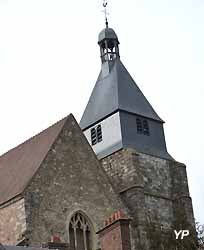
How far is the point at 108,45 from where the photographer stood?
40.4 m

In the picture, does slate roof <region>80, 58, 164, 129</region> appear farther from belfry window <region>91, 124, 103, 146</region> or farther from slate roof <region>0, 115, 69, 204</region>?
slate roof <region>0, 115, 69, 204</region>

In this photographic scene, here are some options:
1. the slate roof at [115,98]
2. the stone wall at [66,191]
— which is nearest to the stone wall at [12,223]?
the stone wall at [66,191]

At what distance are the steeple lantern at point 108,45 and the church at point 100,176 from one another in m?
0.04

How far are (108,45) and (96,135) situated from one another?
15.9 ft

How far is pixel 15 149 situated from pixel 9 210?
490 cm

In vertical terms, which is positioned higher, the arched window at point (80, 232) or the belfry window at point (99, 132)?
the belfry window at point (99, 132)

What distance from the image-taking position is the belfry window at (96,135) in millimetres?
37316

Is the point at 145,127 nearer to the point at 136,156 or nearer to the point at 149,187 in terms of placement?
the point at 136,156

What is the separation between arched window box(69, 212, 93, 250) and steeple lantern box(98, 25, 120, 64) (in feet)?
37.0

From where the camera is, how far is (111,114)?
121 feet

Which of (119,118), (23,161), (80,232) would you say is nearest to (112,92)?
(119,118)

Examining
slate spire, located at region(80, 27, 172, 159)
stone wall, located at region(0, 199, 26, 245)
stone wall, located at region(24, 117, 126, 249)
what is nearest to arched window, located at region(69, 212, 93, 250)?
stone wall, located at region(24, 117, 126, 249)

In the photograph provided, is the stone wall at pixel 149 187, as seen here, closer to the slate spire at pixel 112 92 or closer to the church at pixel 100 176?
the church at pixel 100 176

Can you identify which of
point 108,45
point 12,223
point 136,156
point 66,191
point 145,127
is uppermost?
point 108,45
